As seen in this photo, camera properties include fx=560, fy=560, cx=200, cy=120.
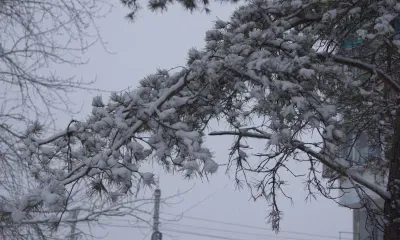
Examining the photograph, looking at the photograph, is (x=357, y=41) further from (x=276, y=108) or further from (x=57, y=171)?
(x=57, y=171)

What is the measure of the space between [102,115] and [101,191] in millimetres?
556

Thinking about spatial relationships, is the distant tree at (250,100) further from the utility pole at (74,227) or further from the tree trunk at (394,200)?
the utility pole at (74,227)

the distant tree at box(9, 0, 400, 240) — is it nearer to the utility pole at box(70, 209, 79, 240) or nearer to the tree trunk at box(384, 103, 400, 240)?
the tree trunk at box(384, 103, 400, 240)

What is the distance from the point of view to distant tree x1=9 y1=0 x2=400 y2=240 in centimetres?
347

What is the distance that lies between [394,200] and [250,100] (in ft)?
4.75

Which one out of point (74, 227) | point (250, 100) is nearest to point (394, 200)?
point (250, 100)

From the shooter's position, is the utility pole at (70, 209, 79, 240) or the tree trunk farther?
the utility pole at (70, 209, 79, 240)

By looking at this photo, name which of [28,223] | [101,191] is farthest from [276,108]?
[28,223]

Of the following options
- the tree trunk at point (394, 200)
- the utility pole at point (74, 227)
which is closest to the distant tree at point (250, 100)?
the tree trunk at point (394, 200)

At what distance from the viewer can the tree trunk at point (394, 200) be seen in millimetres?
4383

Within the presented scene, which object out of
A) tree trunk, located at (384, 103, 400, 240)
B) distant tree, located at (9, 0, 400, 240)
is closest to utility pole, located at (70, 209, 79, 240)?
distant tree, located at (9, 0, 400, 240)

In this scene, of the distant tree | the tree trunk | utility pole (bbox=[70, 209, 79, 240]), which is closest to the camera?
the distant tree

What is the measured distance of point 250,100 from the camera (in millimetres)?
4152

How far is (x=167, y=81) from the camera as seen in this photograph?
4.23 meters
